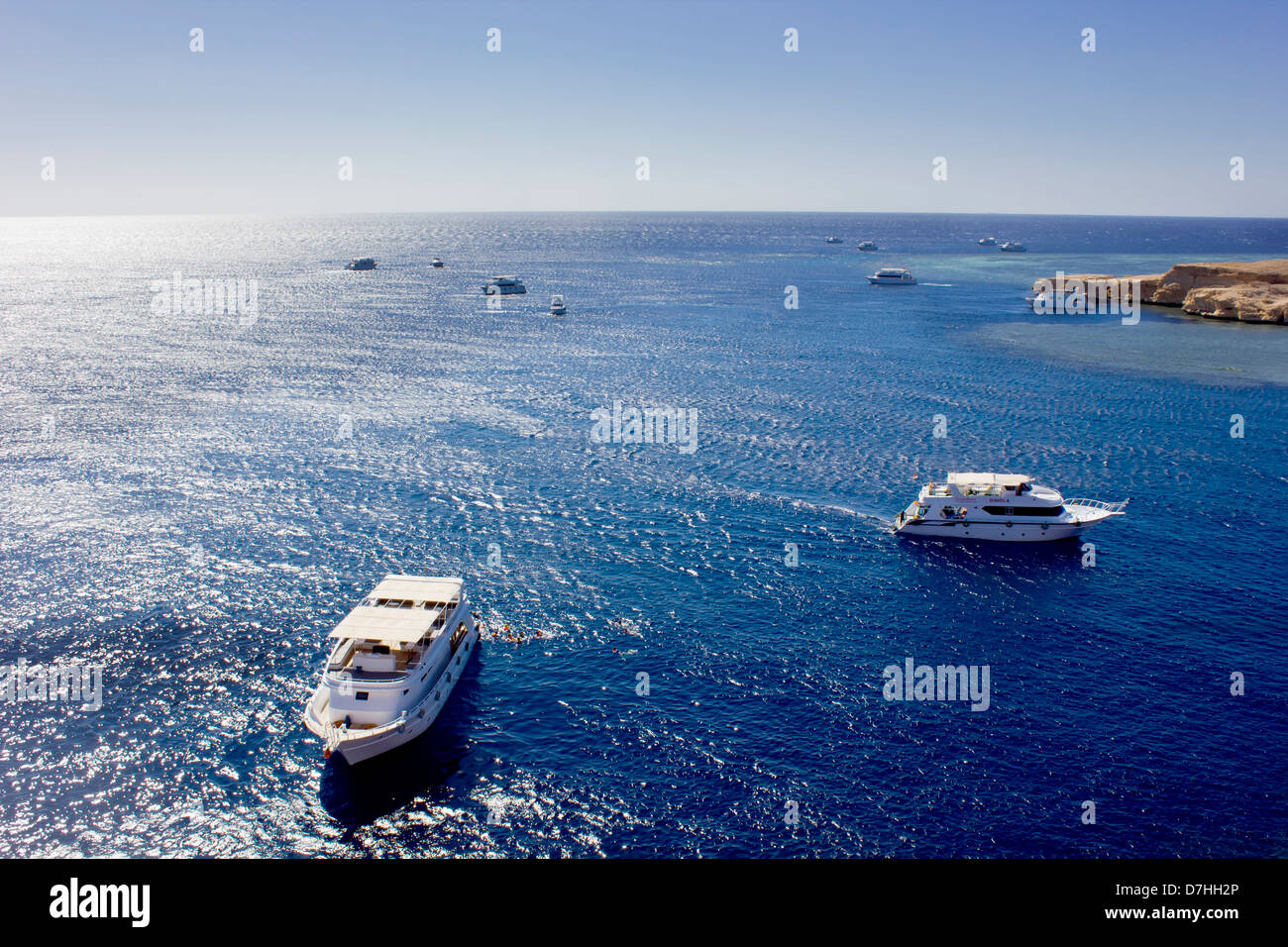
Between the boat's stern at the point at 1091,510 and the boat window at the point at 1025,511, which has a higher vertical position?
the boat window at the point at 1025,511

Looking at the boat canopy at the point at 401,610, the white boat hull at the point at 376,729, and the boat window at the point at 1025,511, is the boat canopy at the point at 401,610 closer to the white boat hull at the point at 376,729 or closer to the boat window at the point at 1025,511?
the white boat hull at the point at 376,729

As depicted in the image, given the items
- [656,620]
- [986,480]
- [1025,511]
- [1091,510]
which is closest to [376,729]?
[656,620]

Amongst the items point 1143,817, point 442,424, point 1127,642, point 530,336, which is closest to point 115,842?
point 1143,817

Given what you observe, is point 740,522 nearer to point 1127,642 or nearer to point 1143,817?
point 1127,642

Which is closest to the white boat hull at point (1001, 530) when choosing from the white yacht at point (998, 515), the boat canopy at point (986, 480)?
the white yacht at point (998, 515)

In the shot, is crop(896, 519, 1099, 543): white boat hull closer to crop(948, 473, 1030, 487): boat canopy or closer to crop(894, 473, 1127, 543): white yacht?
crop(894, 473, 1127, 543): white yacht

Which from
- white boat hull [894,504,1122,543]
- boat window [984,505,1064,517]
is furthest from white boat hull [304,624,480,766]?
boat window [984,505,1064,517]
